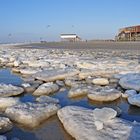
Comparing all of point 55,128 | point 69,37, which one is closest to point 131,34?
point 69,37

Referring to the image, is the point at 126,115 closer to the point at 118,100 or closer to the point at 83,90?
the point at 118,100

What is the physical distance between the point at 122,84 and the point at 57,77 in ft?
4.51

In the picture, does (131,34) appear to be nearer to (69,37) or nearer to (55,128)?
(69,37)

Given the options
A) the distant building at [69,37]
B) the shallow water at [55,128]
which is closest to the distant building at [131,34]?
the distant building at [69,37]

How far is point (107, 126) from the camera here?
8.13ft

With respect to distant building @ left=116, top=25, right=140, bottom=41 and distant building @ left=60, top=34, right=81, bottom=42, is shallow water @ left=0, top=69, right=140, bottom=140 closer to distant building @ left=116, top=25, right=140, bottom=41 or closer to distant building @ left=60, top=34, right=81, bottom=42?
distant building @ left=116, top=25, right=140, bottom=41

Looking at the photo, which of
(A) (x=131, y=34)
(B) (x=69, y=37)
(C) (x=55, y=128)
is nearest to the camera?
(C) (x=55, y=128)

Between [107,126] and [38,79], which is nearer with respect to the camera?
[107,126]

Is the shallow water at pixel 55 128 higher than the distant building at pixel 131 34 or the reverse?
the reverse

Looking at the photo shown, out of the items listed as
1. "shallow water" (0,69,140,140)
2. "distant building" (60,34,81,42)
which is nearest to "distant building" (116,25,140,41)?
"distant building" (60,34,81,42)

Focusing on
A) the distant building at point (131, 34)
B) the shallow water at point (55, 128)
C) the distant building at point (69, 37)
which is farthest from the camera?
the distant building at point (69, 37)

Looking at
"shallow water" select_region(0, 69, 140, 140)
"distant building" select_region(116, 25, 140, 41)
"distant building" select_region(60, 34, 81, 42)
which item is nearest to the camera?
"shallow water" select_region(0, 69, 140, 140)

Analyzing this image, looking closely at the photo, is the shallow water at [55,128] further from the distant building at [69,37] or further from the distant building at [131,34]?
the distant building at [69,37]

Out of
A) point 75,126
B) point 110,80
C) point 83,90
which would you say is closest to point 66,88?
point 83,90
